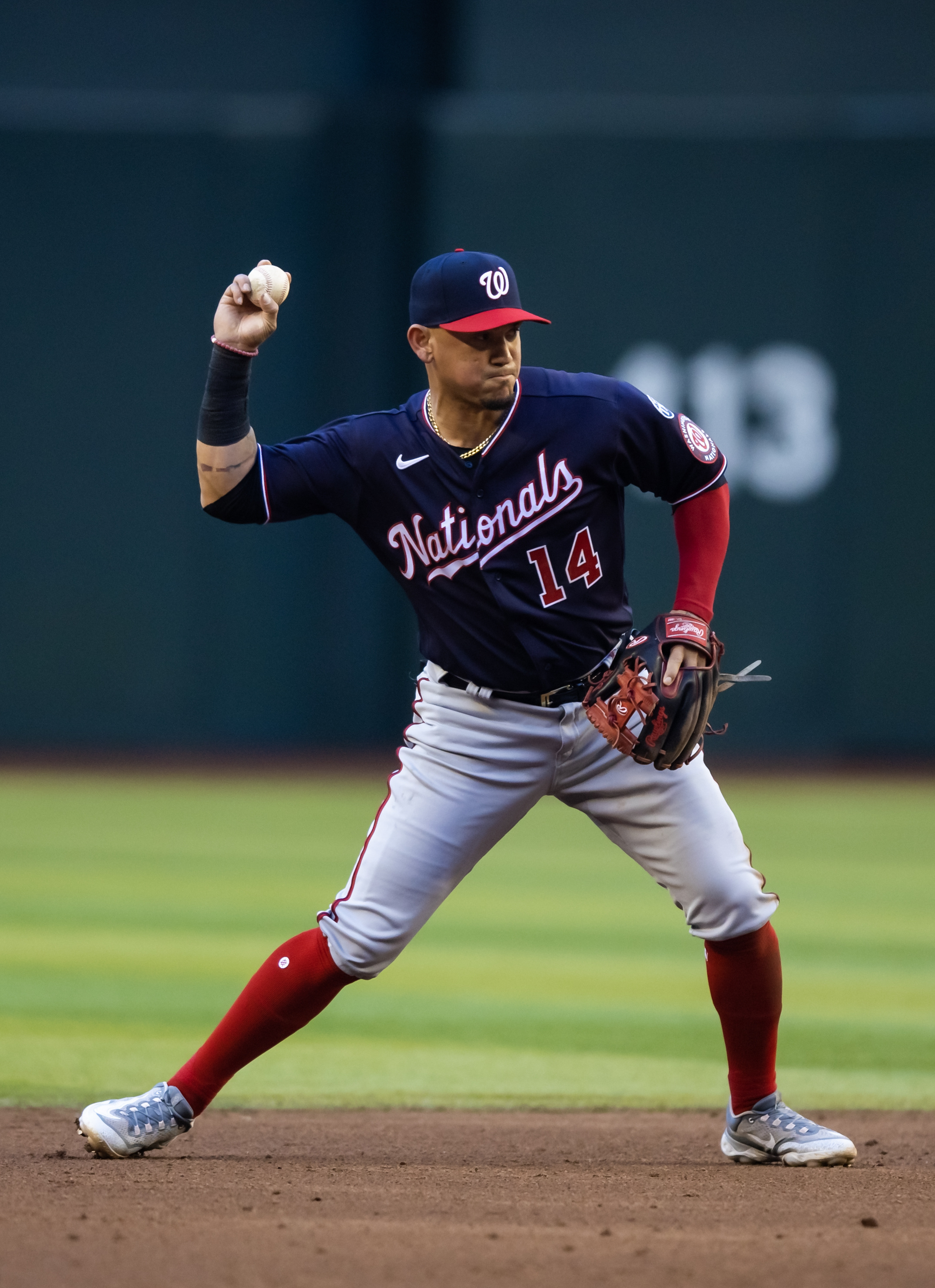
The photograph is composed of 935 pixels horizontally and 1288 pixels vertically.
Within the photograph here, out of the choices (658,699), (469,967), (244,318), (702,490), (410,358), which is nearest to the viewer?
(658,699)

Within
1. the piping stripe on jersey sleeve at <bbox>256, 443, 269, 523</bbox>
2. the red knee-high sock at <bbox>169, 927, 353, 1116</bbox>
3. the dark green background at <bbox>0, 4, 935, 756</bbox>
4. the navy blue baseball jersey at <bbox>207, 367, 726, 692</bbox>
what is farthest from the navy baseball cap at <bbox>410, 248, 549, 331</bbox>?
the dark green background at <bbox>0, 4, 935, 756</bbox>

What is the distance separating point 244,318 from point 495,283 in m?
0.52

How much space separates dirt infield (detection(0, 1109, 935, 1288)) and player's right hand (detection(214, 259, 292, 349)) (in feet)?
5.42

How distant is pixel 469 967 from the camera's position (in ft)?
20.9

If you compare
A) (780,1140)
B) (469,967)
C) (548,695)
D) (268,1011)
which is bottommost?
(469,967)

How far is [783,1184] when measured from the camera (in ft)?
11.4

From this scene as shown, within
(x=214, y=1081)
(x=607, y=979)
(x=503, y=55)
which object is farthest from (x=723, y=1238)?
(x=503, y=55)

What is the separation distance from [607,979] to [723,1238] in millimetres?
3179

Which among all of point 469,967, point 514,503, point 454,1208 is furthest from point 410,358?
point 454,1208

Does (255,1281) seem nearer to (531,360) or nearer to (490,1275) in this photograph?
(490,1275)

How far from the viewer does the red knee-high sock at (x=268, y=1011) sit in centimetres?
362

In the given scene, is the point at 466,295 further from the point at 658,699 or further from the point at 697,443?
the point at 658,699

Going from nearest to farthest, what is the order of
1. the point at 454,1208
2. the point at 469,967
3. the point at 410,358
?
the point at 454,1208
the point at 469,967
the point at 410,358

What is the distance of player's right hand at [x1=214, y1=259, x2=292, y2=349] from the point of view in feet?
11.7
